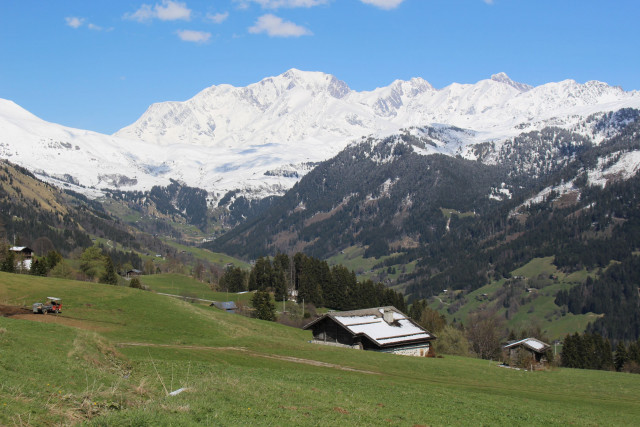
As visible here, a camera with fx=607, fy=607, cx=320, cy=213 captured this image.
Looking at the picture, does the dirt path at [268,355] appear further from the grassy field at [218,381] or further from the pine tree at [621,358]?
the pine tree at [621,358]

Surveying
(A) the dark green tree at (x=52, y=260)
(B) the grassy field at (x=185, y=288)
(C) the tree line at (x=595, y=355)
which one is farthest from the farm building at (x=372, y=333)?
(B) the grassy field at (x=185, y=288)

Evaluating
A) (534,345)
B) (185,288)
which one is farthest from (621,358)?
(185,288)

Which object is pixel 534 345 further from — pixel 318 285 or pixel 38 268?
pixel 38 268

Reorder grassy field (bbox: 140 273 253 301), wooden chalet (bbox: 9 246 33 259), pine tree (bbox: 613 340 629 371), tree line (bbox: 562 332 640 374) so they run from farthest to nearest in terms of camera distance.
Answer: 1. wooden chalet (bbox: 9 246 33 259)
2. grassy field (bbox: 140 273 253 301)
3. tree line (bbox: 562 332 640 374)
4. pine tree (bbox: 613 340 629 371)

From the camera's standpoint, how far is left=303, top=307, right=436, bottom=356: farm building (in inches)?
3270

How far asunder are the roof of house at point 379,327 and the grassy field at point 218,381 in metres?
13.0

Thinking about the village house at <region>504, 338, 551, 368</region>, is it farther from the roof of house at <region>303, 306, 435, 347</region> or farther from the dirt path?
the dirt path

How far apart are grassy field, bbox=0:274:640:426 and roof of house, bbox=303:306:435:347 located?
42.7 feet

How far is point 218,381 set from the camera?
29.4 metres

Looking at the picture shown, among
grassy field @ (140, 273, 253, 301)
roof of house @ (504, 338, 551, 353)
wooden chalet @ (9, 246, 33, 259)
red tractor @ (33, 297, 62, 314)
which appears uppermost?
wooden chalet @ (9, 246, 33, 259)

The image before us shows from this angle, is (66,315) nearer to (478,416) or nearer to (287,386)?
(287,386)

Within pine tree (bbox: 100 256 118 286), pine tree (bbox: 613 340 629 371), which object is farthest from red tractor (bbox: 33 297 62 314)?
pine tree (bbox: 613 340 629 371)

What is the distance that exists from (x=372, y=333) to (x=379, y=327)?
3926mm

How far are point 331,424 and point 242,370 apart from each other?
18.7 m
